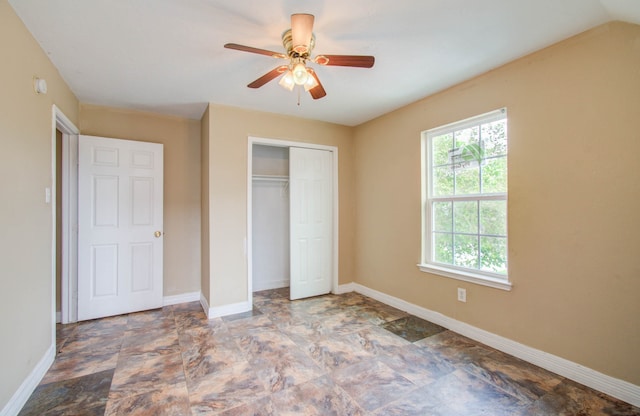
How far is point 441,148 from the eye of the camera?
316cm

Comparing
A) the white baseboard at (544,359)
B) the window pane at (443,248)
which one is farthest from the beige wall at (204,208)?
the window pane at (443,248)

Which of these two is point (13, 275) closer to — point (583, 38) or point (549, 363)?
point (549, 363)

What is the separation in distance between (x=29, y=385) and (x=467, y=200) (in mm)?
3758

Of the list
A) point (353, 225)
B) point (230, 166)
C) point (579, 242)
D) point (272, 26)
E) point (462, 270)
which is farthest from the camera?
point (353, 225)

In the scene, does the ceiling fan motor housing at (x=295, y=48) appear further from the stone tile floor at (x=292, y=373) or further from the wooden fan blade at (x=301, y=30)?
the stone tile floor at (x=292, y=373)

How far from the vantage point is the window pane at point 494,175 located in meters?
2.56

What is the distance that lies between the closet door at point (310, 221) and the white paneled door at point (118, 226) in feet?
5.61

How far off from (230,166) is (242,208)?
20.7 inches

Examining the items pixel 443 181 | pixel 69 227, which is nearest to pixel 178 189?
pixel 69 227

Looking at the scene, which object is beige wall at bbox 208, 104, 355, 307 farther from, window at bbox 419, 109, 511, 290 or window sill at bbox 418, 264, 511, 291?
window sill at bbox 418, 264, 511, 291

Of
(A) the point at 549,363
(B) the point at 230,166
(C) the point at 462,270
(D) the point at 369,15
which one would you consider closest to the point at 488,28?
(D) the point at 369,15

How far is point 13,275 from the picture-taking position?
70.4 inches

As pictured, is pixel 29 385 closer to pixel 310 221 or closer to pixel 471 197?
pixel 310 221

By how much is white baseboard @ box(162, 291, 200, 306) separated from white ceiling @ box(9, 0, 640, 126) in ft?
8.24
